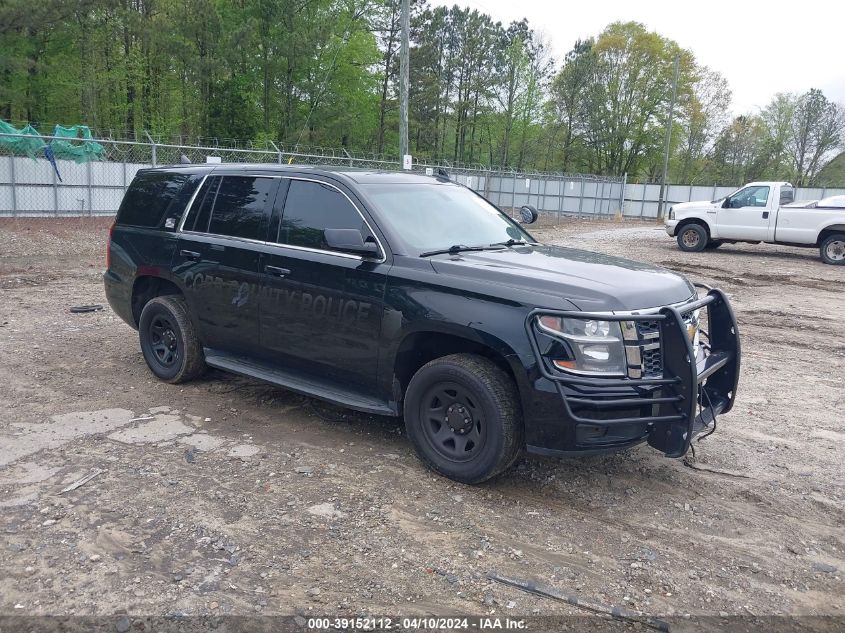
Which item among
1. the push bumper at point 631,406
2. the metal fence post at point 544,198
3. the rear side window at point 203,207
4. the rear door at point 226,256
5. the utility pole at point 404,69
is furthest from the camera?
the metal fence post at point 544,198

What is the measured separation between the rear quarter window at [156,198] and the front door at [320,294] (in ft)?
4.21

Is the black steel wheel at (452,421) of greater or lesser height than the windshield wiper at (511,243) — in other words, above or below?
below

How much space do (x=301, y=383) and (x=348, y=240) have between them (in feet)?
3.97

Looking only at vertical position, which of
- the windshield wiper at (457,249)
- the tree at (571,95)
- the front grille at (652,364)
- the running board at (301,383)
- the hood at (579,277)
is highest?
the tree at (571,95)

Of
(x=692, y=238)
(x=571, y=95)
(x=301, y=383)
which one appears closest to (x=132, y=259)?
(x=301, y=383)

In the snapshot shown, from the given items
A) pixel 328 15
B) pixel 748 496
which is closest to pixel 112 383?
pixel 748 496

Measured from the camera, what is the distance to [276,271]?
513 centimetres

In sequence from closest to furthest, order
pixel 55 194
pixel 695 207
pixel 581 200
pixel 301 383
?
1. pixel 301 383
2. pixel 695 207
3. pixel 55 194
4. pixel 581 200

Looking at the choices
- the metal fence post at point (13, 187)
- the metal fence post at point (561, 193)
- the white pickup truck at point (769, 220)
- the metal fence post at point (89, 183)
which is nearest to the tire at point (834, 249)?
the white pickup truck at point (769, 220)

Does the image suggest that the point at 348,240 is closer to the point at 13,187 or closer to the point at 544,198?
the point at 13,187

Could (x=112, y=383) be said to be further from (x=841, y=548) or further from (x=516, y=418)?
(x=841, y=548)

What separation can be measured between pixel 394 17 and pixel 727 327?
49819mm

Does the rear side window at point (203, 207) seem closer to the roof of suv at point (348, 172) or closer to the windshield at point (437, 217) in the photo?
the roof of suv at point (348, 172)

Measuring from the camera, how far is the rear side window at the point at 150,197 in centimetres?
616
